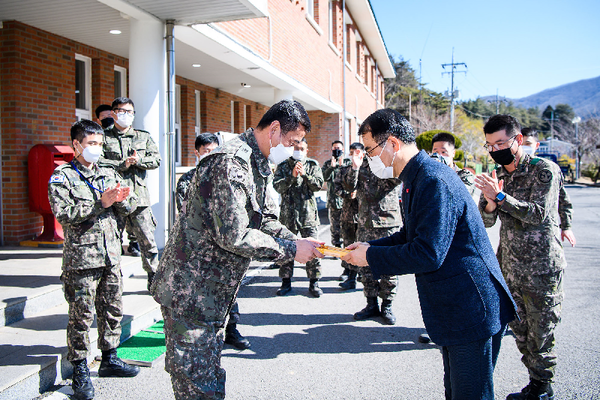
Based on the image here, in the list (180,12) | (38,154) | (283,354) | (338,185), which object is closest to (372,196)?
(338,185)

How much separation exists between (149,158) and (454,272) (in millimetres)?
4636

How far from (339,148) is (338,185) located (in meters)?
1.47

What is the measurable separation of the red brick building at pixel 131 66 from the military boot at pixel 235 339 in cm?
309

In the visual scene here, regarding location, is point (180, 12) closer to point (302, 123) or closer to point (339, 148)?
point (339, 148)

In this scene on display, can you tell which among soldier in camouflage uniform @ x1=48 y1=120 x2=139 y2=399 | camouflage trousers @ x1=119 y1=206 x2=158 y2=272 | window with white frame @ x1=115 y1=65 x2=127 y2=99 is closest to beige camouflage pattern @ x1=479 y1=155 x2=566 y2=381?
soldier in camouflage uniform @ x1=48 y1=120 x2=139 y2=399

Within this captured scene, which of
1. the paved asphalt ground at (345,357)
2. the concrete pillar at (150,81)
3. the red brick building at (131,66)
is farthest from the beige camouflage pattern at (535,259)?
the concrete pillar at (150,81)

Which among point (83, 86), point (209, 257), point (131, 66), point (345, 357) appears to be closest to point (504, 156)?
point (345, 357)

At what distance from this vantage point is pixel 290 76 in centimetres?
1281

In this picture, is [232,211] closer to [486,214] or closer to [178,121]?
[486,214]

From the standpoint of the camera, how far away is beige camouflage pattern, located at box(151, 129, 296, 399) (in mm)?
2268

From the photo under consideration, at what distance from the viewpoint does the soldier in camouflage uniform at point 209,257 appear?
225 centimetres

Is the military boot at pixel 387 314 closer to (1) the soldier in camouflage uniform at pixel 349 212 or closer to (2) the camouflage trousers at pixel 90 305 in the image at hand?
(1) the soldier in camouflage uniform at pixel 349 212

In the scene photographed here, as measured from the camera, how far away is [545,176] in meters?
3.55

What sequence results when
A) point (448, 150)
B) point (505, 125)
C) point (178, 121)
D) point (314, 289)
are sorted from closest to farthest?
point (505, 125), point (448, 150), point (314, 289), point (178, 121)
